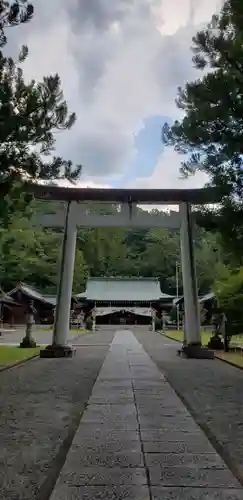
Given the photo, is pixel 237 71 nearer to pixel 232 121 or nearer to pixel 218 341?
pixel 232 121

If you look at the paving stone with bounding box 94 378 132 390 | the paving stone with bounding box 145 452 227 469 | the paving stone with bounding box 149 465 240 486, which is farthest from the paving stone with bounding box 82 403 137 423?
the paving stone with bounding box 149 465 240 486

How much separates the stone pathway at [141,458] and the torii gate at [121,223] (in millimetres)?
7354

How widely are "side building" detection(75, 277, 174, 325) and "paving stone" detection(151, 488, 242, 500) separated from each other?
39881 mm

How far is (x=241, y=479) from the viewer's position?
327 cm

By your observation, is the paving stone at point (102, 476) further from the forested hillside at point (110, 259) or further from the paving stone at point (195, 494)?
the forested hillside at point (110, 259)

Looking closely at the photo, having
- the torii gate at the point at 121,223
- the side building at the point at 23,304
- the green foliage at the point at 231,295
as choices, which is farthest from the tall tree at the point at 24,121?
the side building at the point at 23,304

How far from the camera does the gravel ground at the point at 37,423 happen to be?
3234mm

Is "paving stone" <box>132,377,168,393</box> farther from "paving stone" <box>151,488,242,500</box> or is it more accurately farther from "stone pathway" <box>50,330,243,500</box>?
"paving stone" <box>151,488,242,500</box>

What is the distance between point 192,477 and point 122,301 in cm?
4128

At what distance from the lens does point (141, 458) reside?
364cm

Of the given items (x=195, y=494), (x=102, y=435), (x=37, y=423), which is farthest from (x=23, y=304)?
(x=195, y=494)

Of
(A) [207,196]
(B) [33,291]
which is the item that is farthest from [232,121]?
(B) [33,291]

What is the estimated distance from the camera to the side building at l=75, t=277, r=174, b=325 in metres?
43.7

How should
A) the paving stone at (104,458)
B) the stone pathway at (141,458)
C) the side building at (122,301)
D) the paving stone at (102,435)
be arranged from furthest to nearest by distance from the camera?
the side building at (122,301), the paving stone at (102,435), the paving stone at (104,458), the stone pathway at (141,458)
